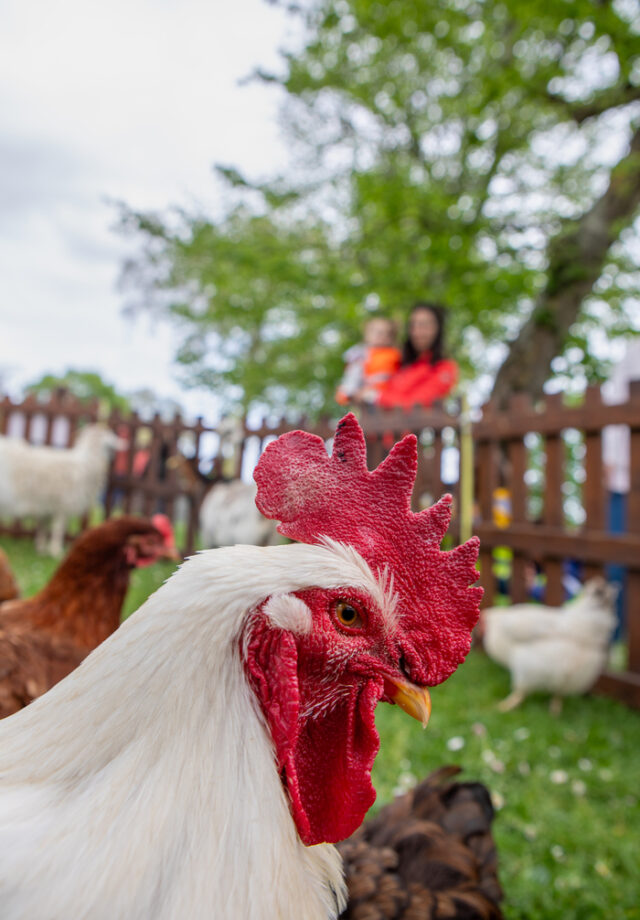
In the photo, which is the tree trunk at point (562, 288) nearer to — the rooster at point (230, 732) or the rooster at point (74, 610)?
the rooster at point (74, 610)

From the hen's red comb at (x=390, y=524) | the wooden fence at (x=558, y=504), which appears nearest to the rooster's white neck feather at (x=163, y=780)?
the hen's red comb at (x=390, y=524)

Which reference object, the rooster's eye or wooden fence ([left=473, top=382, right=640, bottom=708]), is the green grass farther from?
the rooster's eye

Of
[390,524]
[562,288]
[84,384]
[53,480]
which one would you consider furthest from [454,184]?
[84,384]

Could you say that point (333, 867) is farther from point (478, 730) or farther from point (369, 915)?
point (478, 730)

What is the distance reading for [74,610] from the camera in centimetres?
258

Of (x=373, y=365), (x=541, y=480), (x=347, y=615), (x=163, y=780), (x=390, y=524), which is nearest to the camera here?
(x=163, y=780)

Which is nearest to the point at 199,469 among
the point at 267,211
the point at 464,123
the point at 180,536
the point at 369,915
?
the point at 180,536

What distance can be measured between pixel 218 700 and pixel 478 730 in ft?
10.5

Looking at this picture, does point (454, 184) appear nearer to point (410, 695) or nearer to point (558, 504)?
point (558, 504)

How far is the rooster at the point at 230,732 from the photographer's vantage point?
0.86 m

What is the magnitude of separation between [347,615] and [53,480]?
26.1 feet

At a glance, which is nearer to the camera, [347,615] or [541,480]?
[347,615]

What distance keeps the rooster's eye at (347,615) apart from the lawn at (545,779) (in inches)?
32.8

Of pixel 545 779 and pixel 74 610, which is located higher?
pixel 74 610
